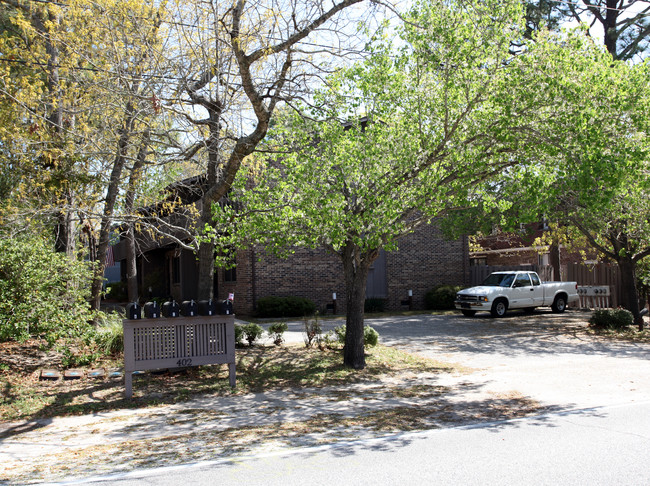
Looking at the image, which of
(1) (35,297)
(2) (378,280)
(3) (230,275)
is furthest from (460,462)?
(2) (378,280)

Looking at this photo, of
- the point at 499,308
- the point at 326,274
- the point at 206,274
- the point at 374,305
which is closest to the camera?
the point at 206,274

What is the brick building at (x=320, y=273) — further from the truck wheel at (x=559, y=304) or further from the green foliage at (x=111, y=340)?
the green foliage at (x=111, y=340)

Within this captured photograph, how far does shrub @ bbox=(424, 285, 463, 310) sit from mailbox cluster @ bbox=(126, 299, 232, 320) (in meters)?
17.4

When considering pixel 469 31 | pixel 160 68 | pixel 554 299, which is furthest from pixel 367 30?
pixel 554 299

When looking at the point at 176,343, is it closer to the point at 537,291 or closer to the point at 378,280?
the point at 378,280

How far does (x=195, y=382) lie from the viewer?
34.0 ft

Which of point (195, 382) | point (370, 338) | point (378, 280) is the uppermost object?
point (378, 280)

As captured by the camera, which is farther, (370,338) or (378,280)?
(378,280)

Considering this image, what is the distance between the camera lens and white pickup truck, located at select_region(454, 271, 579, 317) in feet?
74.6

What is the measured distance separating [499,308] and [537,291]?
2.32 meters

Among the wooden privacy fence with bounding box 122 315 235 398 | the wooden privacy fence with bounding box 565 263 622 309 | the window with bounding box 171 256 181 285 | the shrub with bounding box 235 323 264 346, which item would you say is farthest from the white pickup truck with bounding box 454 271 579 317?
the wooden privacy fence with bounding box 122 315 235 398

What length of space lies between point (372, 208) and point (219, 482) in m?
5.82

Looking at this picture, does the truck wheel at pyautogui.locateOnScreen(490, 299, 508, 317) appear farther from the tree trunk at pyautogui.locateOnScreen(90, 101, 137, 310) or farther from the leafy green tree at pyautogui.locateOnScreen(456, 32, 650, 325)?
the tree trunk at pyautogui.locateOnScreen(90, 101, 137, 310)

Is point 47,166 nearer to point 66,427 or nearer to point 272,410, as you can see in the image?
point 66,427
